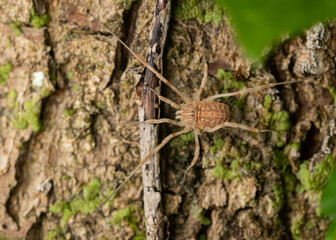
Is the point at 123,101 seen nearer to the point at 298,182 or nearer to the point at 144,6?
the point at 144,6

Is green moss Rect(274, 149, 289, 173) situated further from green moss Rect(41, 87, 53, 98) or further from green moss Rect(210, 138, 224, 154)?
green moss Rect(41, 87, 53, 98)

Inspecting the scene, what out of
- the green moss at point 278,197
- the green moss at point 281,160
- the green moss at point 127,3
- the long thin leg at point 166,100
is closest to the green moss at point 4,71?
the green moss at point 127,3

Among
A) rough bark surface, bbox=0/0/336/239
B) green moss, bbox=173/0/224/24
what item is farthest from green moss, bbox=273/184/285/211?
green moss, bbox=173/0/224/24

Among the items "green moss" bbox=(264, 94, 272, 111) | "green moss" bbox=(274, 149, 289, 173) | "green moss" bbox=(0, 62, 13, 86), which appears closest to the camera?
"green moss" bbox=(264, 94, 272, 111)

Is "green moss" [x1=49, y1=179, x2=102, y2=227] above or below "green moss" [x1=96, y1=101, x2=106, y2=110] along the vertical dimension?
below

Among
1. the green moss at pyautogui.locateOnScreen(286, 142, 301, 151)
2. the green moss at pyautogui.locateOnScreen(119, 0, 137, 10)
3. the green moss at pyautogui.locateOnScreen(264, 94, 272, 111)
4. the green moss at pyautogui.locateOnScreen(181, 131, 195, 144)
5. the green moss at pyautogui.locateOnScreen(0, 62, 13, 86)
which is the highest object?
the green moss at pyautogui.locateOnScreen(119, 0, 137, 10)

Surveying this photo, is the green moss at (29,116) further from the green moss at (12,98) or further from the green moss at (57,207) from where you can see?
the green moss at (57,207)
